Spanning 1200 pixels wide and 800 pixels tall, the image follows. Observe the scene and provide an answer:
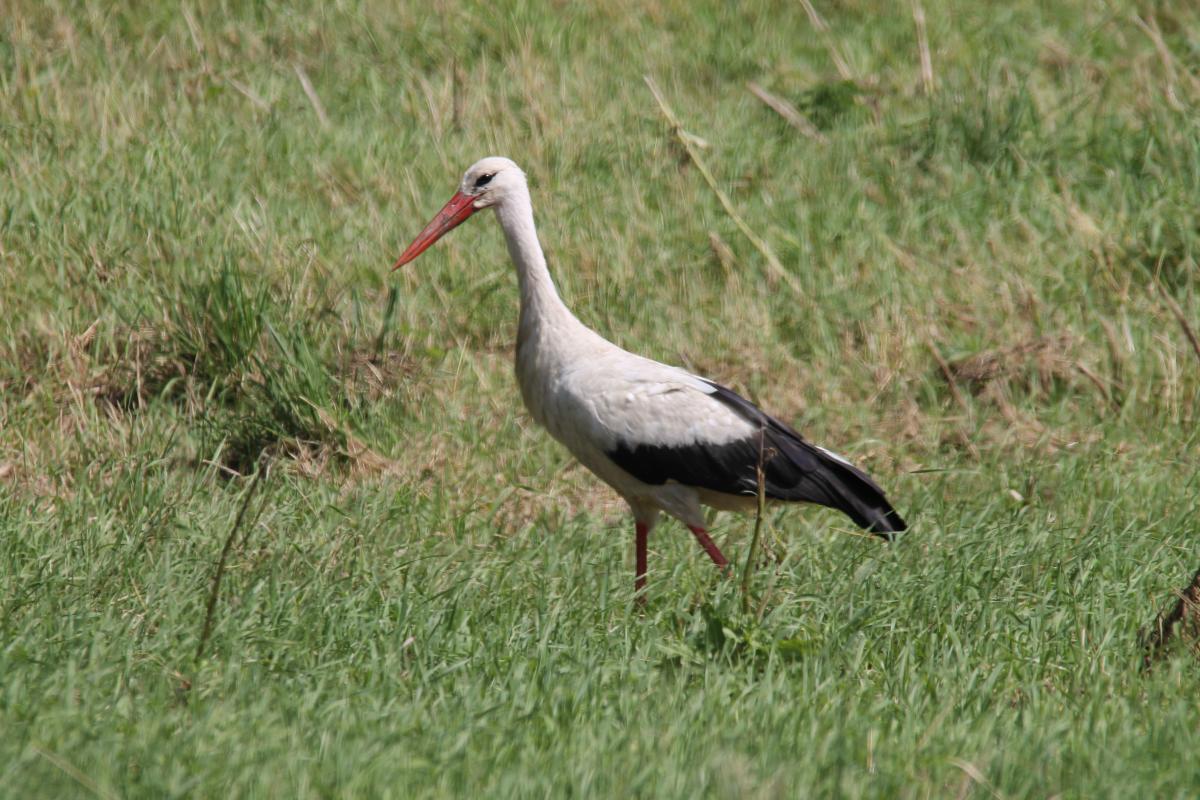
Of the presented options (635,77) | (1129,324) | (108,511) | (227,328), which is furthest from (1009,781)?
(635,77)

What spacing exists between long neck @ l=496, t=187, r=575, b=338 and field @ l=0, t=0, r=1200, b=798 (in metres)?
0.75

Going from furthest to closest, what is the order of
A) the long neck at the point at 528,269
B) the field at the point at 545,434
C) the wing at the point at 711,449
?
the long neck at the point at 528,269 < the wing at the point at 711,449 < the field at the point at 545,434

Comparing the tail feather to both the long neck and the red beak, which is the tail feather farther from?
the red beak

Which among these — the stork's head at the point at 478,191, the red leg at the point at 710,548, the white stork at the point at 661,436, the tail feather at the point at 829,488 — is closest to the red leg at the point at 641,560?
the white stork at the point at 661,436

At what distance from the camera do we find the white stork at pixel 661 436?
4875mm

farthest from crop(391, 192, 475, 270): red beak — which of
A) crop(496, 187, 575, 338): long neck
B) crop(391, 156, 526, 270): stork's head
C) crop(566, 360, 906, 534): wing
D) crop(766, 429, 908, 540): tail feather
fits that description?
crop(766, 429, 908, 540): tail feather

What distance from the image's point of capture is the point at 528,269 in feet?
17.0

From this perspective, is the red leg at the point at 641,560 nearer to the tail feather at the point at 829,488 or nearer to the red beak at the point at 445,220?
the tail feather at the point at 829,488

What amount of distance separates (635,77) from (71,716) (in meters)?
6.09

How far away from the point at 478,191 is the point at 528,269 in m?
0.40

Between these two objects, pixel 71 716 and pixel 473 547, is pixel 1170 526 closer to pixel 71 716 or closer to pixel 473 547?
pixel 473 547

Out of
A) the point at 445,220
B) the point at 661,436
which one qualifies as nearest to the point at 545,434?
the point at 445,220

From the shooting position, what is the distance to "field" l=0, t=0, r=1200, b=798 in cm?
332

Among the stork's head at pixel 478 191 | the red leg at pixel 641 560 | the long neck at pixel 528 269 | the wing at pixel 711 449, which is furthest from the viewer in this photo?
the stork's head at pixel 478 191
